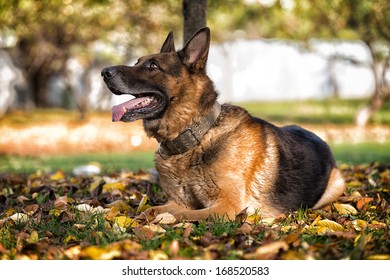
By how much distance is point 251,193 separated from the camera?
209 inches

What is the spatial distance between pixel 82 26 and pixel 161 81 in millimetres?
16153

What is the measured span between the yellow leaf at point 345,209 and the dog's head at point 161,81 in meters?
1.65

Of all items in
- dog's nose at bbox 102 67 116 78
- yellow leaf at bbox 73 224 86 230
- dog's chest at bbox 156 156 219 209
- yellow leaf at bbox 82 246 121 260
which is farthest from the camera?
dog's chest at bbox 156 156 219 209

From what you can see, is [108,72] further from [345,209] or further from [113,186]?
[345,209]

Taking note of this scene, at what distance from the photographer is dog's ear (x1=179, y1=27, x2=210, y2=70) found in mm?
5145

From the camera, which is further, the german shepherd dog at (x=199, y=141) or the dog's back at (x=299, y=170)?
the dog's back at (x=299, y=170)

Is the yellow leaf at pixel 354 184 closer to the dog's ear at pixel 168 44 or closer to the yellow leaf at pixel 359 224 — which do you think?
the yellow leaf at pixel 359 224

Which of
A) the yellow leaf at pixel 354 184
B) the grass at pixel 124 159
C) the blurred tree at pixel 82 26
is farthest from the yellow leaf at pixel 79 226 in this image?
the blurred tree at pixel 82 26

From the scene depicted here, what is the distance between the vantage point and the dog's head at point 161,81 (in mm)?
5055

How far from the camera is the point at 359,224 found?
16.0ft

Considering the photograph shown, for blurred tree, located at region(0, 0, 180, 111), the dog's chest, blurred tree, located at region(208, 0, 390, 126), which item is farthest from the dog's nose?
blurred tree, located at region(0, 0, 180, 111)

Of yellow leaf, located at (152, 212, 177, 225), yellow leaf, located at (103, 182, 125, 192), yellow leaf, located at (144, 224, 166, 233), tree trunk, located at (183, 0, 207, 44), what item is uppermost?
tree trunk, located at (183, 0, 207, 44)

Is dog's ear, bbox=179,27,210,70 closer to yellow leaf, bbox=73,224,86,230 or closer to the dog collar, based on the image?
the dog collar

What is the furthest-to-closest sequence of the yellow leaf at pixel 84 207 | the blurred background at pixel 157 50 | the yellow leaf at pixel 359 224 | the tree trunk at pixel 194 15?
the blurred background at pixel 157 50 < the tree trunk at pixel 194 15 < the yellow leaf at pixel 84 207 < the yellow leaf at pixel 359 224
